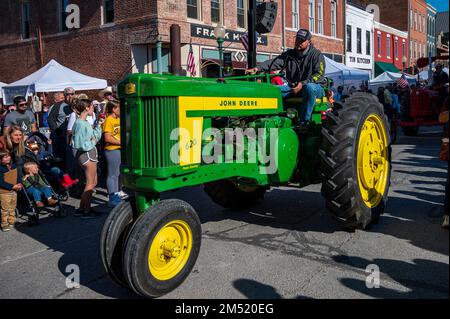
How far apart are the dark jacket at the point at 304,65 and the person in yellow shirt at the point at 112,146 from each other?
7.48ft

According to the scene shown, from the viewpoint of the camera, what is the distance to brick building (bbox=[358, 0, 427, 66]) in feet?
135

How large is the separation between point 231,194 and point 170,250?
226 cm

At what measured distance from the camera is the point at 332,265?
156 inches

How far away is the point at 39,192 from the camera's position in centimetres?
615

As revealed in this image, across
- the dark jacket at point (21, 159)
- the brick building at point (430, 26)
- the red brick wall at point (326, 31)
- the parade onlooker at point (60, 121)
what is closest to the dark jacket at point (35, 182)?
the dark jacket at point (21, 159)

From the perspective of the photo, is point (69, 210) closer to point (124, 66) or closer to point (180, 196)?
point (180, 196)

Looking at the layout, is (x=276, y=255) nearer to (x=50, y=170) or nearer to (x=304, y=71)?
(x=304, y=71)

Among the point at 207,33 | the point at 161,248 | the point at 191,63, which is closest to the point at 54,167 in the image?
the point at 161,248

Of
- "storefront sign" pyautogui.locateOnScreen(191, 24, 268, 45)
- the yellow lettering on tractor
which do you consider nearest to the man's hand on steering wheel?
the yellow lettering on tractor

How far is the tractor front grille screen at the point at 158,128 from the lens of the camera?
11.6 feet

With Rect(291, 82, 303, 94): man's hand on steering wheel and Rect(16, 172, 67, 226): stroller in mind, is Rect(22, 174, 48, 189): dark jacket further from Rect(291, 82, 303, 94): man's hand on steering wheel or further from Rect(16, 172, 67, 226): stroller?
Rect(291, 82, 303, 94): man's hand on steering wheel
